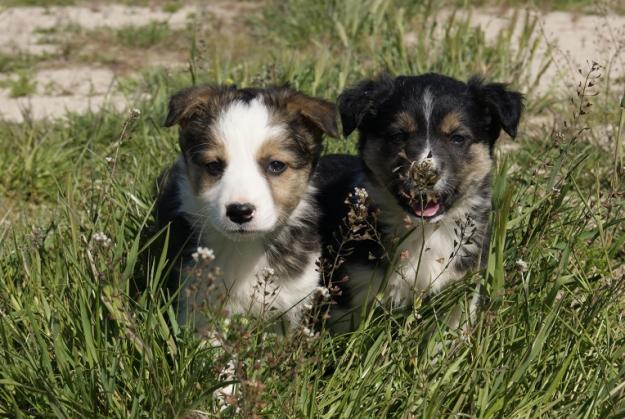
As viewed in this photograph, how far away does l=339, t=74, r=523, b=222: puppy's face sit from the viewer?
12.7 feet

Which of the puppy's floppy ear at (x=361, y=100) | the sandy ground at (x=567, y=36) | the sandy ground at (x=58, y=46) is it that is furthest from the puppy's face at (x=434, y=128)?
the sandy ground at (x=567, y=36)

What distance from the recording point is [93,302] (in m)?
3.43

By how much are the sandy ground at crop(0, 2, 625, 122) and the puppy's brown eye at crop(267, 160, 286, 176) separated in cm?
327

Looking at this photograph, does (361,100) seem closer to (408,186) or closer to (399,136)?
(399,136)

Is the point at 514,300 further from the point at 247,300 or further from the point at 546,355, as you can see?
the point at 247,300

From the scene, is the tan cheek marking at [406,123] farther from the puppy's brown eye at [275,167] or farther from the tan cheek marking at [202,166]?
the tan cheek marking at [202,166]

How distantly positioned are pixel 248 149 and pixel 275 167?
0.18m

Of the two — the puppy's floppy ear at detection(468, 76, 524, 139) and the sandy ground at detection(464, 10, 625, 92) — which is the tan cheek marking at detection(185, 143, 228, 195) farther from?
the sandy ground at detection(464, 10, 625, 92)

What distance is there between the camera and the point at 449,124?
13.1 ft

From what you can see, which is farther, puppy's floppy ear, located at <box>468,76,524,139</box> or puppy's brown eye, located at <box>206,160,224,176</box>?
puppy's floppy ear, located at <box>468,76,524,139</box>

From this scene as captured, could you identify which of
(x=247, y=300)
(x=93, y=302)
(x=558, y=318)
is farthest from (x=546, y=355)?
(x=93, y=302)

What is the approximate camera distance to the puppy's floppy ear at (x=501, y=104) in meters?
4.07

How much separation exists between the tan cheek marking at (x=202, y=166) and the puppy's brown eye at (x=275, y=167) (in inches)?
8.0

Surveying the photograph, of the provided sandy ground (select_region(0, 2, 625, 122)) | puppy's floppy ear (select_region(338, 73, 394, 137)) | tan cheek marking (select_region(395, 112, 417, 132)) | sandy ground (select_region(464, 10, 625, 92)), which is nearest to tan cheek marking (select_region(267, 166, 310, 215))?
puppy's floppy ear (select_region(338, 73, 394, 137))
